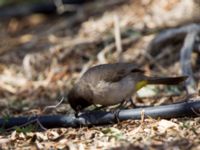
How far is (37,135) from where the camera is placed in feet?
19.6

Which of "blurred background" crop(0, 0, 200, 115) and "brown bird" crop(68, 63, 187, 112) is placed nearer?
"brown bird" crop(68, 63, 187, 112)

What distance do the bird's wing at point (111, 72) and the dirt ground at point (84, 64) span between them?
63 cm

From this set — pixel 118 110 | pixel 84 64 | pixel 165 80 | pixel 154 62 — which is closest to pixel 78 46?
pixel 84 64

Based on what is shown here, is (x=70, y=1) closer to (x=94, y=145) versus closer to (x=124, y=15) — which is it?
(x=124, y=15)

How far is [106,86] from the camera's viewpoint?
22.1 feet

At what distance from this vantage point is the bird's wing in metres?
6.78

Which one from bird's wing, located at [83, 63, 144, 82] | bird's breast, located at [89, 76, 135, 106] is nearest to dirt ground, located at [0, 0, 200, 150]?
bird's breast, located at [89, 76, 135, 106]

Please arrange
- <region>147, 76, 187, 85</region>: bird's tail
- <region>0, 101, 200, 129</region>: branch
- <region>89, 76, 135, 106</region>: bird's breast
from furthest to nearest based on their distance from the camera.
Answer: <region>147, 76, 187, 85</region>: bird's tail, <region>89, 76, 135, 106</region>: bird's breast, <region>0, 101, 200, 129</region>: branch

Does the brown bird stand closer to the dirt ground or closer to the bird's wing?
the bird's wing

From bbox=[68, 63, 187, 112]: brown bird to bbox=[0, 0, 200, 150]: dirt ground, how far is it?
0.46 meters

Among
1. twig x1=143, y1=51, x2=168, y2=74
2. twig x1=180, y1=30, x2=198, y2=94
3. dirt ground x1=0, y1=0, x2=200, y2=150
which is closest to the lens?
dirt ground x1=0, y1=0, x2=200, y2=150

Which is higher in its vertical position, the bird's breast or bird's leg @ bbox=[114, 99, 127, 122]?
the bird's breast

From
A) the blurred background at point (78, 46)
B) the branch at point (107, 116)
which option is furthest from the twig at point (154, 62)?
the branch at point (107, 116)

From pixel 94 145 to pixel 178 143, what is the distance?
2.56 ft
